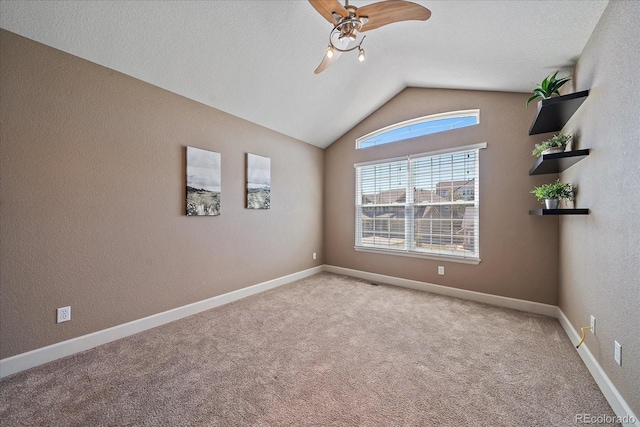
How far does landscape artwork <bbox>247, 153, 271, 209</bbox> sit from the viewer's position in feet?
11.8

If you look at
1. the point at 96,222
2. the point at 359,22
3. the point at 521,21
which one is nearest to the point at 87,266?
the point at 96,222

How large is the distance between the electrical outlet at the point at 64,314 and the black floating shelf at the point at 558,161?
4.38 m

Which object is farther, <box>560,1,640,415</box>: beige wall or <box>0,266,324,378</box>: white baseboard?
<box>0,266,324,378</box>: white baseboard

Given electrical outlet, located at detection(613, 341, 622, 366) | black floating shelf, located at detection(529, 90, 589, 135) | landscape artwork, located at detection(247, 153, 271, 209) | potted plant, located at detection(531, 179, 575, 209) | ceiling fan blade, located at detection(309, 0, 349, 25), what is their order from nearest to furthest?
electrical outlet, located at detection(613, 341, 622, 366) → ceiling fan blade, located at detection(309, 0, 349, 25) → black floating shelf, located at detection(529, 90, 589, 135) → potted plant, located at detection(531, 179, 575, 209) → landscape artwork, located at detection(247, 153, 271, 209)

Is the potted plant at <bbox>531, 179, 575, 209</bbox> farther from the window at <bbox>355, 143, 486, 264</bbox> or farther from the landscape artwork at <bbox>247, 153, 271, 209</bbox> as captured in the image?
the landscape artwork at <bbox>247, 153, 271, 209</bbox>

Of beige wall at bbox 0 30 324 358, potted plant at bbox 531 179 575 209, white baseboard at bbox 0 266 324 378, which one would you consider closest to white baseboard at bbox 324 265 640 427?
potted plant at bbox 531 179 575 209

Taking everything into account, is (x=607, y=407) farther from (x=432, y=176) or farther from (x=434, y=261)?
(x=432, y=176)

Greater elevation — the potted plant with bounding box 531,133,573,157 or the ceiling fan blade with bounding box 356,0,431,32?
the ceiling fan blade with bounding box 356,0,431,32

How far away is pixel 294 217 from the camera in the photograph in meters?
4.38

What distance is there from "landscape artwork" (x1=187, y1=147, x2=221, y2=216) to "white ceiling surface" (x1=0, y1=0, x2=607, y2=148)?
67 centimetres

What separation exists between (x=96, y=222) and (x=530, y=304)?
4.75 metres

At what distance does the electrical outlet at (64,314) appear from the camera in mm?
2092

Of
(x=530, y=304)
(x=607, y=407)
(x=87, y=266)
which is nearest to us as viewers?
(x=607, y=407)

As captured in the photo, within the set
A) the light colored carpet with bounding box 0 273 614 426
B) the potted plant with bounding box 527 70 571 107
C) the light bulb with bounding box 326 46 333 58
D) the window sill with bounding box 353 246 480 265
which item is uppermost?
the light bulb with bounding box 326 46 333 58
